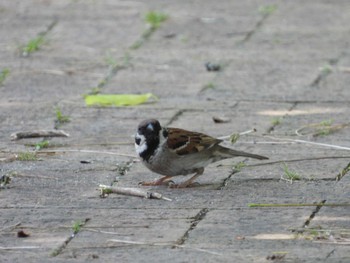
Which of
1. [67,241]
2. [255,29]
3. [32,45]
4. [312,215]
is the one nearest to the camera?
[67,241]

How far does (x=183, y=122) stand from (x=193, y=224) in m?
2.25

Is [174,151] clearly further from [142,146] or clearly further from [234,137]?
[234,137]

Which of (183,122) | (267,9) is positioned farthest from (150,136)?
(267,9)

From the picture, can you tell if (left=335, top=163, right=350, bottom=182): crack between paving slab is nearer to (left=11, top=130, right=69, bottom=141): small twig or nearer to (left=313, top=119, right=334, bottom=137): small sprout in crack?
(left=313, top=119, right=334, bottom=137): small sprout in crack

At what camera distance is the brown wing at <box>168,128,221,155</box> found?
247 inches

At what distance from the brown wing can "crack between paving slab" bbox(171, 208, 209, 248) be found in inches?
23.0

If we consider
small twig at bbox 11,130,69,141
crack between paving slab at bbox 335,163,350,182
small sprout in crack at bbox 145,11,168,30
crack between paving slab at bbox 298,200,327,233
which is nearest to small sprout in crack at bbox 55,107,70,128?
small twig at bbox 11,130,69,141

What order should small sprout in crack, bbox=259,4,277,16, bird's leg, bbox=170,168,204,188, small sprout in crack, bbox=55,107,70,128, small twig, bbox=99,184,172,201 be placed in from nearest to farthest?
small twig, bbox=99,184,172,201, bird's leg, bbox=170,168,204,188, small sprout in crack, bbox=55,107,70,128, small sprout in crack, bbox=259,4,277,16

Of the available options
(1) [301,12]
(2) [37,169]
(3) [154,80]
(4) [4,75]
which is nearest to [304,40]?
(1) [301,12]

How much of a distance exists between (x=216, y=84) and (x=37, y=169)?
236 centimetres

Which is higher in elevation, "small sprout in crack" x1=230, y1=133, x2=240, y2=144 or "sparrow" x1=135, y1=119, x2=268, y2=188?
"sparrow" x1=135, y1=119, x2=268, y2=188

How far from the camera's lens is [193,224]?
18.1 feet

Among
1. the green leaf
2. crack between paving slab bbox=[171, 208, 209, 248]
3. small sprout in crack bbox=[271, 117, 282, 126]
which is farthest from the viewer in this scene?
the green leaf

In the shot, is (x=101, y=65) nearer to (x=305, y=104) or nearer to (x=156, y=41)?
(x=156, y=41)
